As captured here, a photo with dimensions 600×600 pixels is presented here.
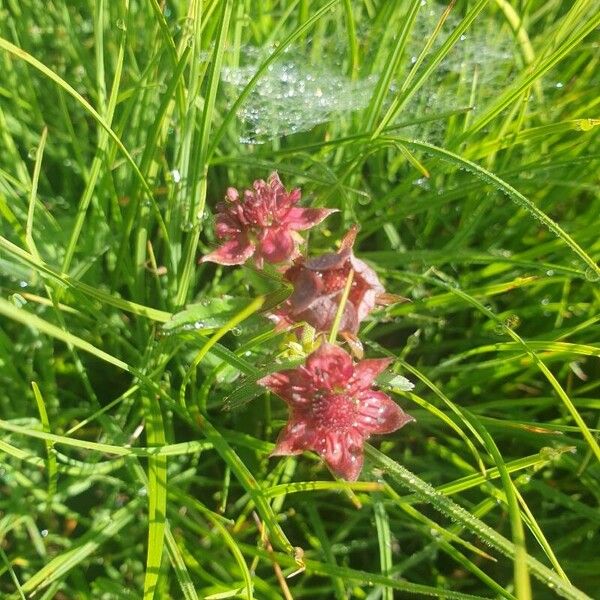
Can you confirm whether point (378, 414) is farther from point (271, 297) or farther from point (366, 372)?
point (271, 297)

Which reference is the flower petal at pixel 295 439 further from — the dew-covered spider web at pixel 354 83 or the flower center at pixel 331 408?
the dew-covered spider web at pixel 354 83

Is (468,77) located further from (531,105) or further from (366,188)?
(366,188)

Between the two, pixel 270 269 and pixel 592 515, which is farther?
pixel 592 515

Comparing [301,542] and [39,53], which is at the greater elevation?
[39,53]

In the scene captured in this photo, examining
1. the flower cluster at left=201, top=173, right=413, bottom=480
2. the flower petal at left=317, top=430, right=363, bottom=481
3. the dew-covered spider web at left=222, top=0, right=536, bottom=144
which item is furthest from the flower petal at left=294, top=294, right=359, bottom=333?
the dew-covered spider web at left=222, top=0, right=536, bottom=144

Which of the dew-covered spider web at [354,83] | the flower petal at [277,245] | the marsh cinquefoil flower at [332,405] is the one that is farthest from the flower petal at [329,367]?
the dew-covered spider web at [354,83]

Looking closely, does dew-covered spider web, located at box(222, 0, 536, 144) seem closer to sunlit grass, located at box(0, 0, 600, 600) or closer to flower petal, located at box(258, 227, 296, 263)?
sunlit grass, located at box(0, 0, 600, 600)

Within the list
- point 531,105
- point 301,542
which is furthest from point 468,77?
point 301,542
